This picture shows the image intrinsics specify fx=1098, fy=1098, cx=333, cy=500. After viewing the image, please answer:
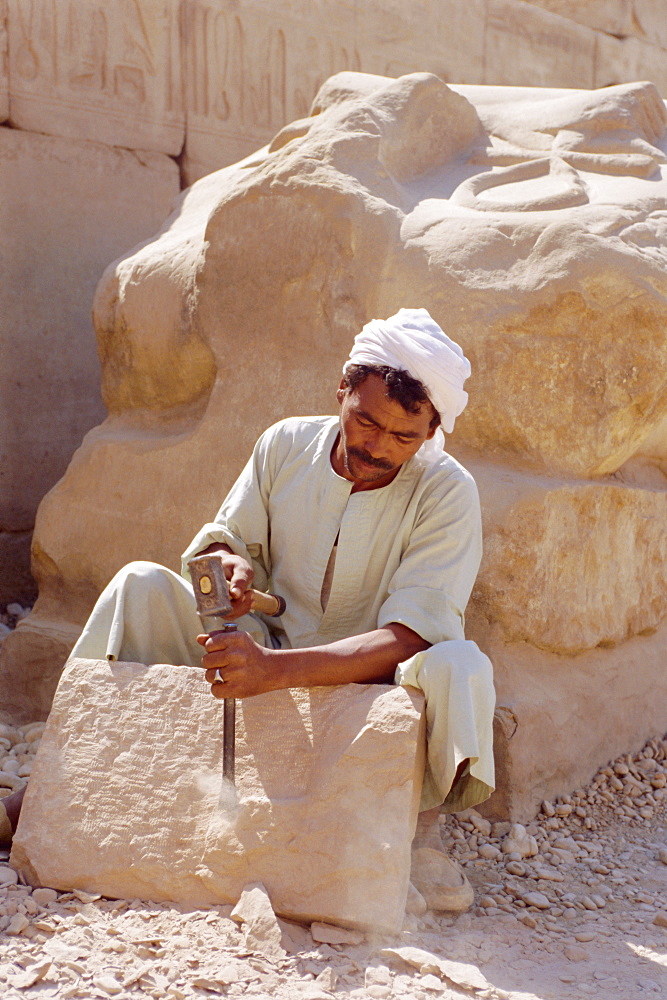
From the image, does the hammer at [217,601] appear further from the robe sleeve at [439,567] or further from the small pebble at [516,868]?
the small pebble at [516,868]

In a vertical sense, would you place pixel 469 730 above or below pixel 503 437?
below

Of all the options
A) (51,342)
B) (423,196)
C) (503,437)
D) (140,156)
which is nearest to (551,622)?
(503,437)

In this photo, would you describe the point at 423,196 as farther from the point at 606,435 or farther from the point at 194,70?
the point at 194,70

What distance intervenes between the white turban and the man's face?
0.05m

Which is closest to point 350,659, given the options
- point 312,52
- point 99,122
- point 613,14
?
point 99,122

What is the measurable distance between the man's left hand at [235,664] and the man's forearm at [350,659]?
0.03 metres

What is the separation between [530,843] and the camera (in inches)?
118

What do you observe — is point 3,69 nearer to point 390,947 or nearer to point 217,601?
point 217,601

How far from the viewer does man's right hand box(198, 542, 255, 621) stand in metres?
2.63

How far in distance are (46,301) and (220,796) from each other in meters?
3.16

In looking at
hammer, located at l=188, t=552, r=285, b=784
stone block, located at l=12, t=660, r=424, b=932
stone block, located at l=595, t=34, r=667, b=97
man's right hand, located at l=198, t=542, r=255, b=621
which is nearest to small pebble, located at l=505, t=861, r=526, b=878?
stone block, located at l=12, t=660, r=424, b=932

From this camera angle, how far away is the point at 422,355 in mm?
2688

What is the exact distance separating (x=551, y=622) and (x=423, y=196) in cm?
149

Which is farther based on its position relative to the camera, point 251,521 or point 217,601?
point 251,521
